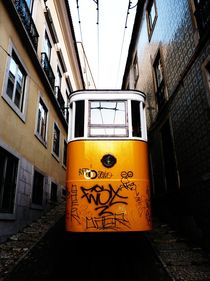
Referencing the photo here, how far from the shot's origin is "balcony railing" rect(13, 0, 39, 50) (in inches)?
332

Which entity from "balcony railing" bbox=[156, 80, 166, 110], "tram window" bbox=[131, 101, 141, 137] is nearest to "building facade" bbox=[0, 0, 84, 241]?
"tram window" bbox=[131, 101, 141, 137]

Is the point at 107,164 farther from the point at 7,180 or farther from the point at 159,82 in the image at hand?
the point at 159,82

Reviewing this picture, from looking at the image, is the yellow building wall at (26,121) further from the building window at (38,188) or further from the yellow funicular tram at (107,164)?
the yellow funicular tram at (107,164)

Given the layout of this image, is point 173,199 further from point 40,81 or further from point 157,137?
point 40,81

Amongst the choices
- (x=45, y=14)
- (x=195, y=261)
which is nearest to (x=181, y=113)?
(x=195, y=261)

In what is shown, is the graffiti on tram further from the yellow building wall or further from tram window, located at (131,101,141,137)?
the yellow building wall

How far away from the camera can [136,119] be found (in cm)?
586

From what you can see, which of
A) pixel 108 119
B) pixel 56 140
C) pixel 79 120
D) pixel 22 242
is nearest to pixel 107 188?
pixel 108 119

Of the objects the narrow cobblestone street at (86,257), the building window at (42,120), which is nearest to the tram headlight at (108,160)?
the narrow cobblestone street at (86,257)

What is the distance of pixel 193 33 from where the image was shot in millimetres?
6355

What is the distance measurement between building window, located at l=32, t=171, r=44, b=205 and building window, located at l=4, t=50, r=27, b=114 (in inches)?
113

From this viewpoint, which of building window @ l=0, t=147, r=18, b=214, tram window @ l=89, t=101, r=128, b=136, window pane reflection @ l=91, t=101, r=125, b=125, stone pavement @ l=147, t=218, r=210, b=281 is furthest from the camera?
building window @ l=0, t=147, r=18, b=214

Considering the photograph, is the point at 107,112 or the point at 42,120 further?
the point at 42,120

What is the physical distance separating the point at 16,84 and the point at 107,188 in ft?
16.3
